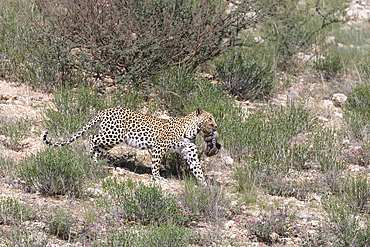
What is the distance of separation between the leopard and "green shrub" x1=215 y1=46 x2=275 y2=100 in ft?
13.0

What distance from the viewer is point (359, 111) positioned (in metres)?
9.76

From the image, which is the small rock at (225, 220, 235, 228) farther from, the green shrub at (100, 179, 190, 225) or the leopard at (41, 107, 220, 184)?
the leopard at (41, 107, 220, 184)

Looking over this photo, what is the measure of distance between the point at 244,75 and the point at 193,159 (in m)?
4.46

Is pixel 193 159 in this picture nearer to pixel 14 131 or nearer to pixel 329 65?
pixel 14 131

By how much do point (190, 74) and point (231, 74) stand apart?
1285 mm

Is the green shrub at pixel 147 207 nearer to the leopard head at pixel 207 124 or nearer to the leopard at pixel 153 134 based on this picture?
the leopard at pixel 153 134

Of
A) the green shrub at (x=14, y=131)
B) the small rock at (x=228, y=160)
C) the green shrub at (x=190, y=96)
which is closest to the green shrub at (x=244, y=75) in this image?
the green shrub at (x=190, y=96)

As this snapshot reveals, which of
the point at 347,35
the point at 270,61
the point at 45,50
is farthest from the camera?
the point at 347,35

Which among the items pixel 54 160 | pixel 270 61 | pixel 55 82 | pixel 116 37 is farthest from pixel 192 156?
pixel 270 61

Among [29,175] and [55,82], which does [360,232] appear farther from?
[55,82]

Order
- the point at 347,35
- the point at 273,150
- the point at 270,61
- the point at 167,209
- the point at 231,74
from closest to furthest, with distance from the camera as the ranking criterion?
the point at 167,209 < the point at 273,150 < the point at 231,74 < the point at 270,61 < the point at 347,35

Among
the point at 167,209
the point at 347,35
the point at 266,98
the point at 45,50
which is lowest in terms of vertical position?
the point at 167,209

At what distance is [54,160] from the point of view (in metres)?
5.75

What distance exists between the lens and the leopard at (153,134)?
6680mm
